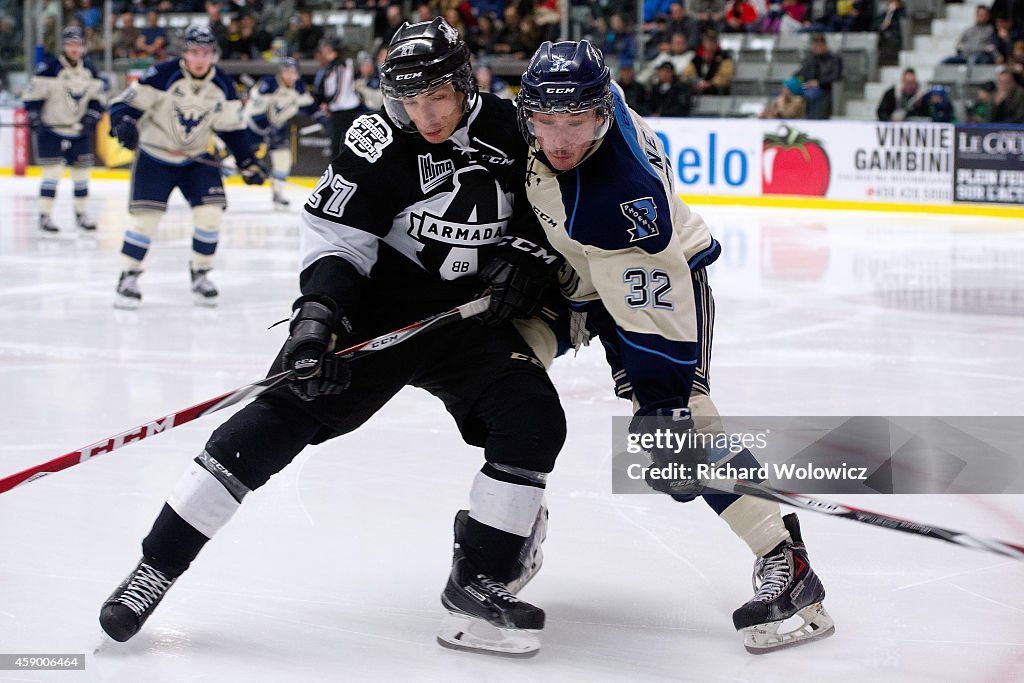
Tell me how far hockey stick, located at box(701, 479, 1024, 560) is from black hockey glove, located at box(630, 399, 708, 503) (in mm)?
36

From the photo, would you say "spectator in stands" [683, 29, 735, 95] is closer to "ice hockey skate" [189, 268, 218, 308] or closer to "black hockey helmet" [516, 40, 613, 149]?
"ice hockey skate" [189, 268, 218, 308]

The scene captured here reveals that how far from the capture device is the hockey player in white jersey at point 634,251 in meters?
2.20

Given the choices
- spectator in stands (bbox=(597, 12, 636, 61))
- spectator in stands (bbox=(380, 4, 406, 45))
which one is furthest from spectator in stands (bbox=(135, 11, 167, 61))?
spectator in stands (bbox=(597, 12, 636, 61))

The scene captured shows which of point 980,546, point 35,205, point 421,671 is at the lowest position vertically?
point 35,205

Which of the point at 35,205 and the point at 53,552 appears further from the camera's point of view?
the point at 35,205

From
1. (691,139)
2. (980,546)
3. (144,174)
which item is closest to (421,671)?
(980,546)

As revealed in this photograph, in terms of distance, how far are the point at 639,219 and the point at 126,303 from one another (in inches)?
174

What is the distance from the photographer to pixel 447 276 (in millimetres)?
2521

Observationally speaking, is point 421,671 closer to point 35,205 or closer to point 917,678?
point 917,678

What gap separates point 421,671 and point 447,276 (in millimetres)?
740

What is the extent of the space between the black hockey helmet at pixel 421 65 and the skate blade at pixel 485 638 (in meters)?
0.91

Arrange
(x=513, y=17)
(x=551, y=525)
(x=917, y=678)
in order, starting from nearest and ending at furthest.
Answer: (x=917, y=678)
(x=551, y=525)
(x=513, y=17)

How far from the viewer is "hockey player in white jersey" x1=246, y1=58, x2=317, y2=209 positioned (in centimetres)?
1108

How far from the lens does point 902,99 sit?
10.6 m
